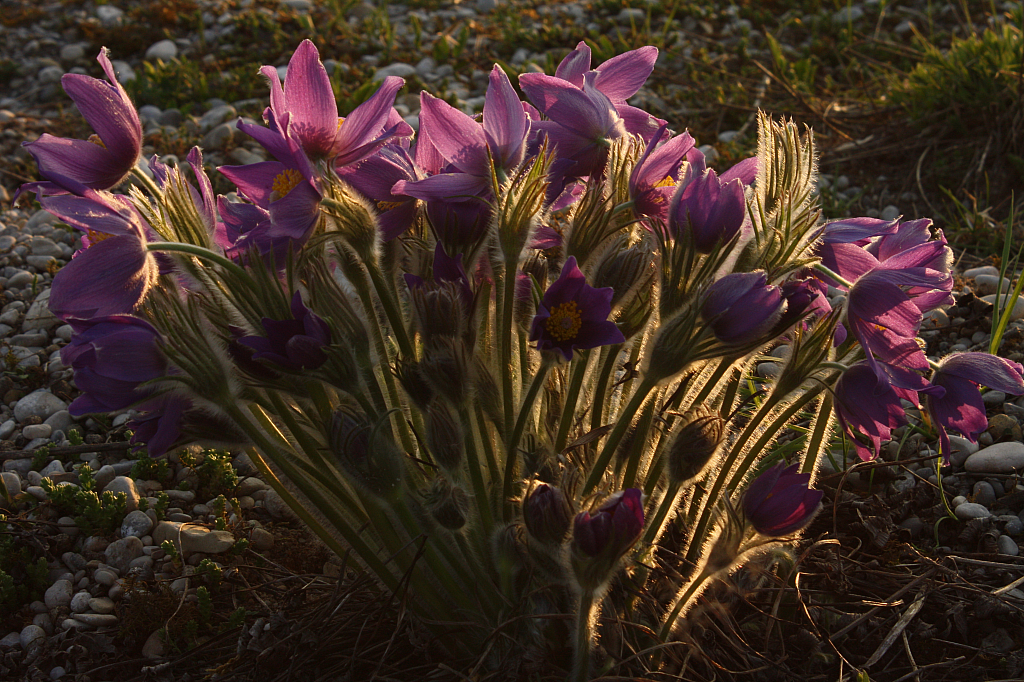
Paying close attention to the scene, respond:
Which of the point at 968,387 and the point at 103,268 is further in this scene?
the point at 968,387

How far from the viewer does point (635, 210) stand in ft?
4.26

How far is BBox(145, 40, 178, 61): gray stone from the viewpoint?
4.42 m

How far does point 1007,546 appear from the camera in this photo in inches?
70.8

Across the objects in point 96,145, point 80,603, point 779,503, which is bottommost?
point 80,603

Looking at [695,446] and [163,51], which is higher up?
[695,446]

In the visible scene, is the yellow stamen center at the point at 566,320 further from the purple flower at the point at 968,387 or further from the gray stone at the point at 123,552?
the gray stone at the point at 123,552

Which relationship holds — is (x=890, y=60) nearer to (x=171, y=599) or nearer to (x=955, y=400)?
(x=955, y=400)

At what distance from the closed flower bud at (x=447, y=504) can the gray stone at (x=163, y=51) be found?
12.8 ft

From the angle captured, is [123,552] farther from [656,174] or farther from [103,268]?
[656,174]

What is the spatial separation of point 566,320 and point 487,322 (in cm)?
24

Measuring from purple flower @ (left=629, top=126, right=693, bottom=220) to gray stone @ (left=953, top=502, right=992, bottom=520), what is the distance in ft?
3.66

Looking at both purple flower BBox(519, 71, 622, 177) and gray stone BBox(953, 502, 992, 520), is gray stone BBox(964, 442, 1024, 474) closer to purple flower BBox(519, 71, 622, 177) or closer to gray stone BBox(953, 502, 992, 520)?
gray stone BBox(953, 502, 992, 520)

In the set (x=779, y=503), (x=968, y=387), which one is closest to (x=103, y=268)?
(x=779, y=503)

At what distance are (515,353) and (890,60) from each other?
3.84m
